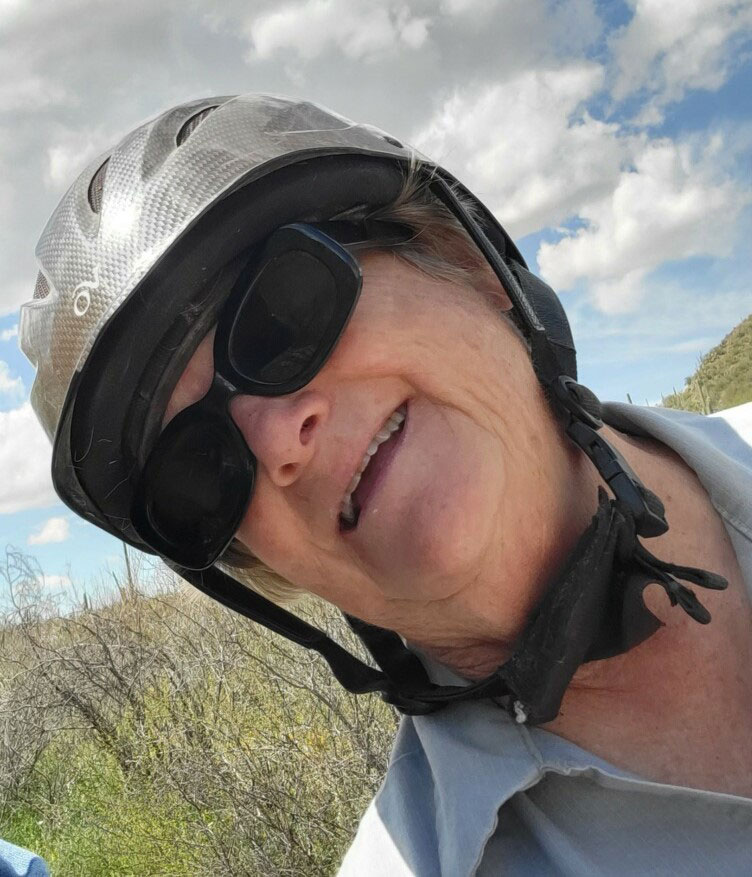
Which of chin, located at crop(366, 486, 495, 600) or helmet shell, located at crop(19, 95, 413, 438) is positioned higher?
helmet shell, located at crop(19, 95, 413, 438)

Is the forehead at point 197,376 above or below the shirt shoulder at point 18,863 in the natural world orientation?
above

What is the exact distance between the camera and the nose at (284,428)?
1.46 metres

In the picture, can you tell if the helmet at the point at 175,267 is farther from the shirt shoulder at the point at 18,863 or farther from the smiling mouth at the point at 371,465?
the shirt shoulder at the point at 18,863

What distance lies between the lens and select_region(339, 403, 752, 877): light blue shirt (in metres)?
1.32

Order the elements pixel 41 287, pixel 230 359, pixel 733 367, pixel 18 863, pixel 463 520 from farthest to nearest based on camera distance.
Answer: pixel 733 367
pixel 18 863
pixel 41 287
pixel 230 359
pixel 463 520

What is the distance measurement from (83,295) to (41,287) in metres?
0.20

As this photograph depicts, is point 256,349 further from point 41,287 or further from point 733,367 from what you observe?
point 733,367

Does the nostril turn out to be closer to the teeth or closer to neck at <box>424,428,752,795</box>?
the teeth

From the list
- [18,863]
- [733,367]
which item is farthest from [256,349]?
[733,367]

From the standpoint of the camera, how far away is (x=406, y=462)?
1409mm

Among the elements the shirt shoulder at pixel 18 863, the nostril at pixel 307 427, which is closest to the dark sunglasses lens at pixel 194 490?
the nostril at pixel 307 427

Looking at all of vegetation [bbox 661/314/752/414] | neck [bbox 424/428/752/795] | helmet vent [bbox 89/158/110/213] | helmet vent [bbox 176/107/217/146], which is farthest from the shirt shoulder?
vegetation [bbox 661/314/752/414]

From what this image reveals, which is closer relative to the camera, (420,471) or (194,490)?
(420,471)

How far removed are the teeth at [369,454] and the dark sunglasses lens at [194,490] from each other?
0.18 meters
